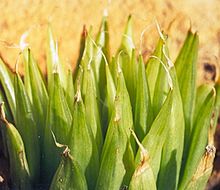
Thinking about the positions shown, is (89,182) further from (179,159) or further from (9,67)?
(9,67)

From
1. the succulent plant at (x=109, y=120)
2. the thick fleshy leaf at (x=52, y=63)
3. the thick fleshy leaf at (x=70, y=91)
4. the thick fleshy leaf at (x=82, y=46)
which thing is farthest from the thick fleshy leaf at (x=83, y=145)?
the thick fleshy leaf at (x=82, y=46)

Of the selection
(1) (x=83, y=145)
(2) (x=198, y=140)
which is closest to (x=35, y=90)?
(1) (x=83, y=145)

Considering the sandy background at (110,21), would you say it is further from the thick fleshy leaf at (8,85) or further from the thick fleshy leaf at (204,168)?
the thick fleshy leaf at (204,168)

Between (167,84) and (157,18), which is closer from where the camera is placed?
(167,84)

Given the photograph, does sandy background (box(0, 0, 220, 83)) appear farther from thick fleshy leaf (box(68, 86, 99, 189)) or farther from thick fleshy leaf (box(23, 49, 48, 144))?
thick fleshy leaf (box(68, 86, 99, 189))

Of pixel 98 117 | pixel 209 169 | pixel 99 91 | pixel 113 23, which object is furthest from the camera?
pixel 113 23

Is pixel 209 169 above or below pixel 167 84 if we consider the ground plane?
below

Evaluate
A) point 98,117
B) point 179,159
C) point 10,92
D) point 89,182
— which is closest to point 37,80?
point 10,92

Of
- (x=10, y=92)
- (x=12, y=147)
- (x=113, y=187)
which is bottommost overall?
(x=113, y=187)
